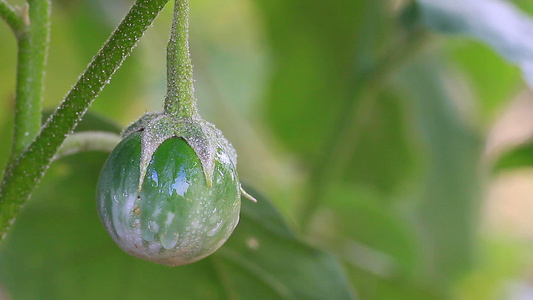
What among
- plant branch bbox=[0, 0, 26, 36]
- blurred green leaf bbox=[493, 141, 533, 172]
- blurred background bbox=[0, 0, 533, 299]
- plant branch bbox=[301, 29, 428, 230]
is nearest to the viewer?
plant branch bbox=[0, 0, 26, 36]

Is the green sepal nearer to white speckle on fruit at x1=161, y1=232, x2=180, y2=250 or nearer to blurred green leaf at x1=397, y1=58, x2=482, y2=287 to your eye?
white speckle on fruit at x1=161, y1=232, x2=180, y2=250

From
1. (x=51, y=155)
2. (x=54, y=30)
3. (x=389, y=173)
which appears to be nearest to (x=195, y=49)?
(x=54, y=30)

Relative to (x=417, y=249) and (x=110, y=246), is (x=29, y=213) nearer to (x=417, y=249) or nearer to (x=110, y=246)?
(x=110, y=246)

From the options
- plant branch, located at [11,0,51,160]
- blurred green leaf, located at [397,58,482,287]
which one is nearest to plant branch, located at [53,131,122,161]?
plant branch, located at [11,0,51,160]

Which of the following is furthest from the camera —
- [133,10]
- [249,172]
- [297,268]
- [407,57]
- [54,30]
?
[249,172]

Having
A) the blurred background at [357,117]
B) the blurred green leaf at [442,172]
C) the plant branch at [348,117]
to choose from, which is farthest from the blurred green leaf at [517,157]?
the blurred green leaf at [442,172]

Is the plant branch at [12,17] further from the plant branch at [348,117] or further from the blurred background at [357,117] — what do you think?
the plant branch at [348,117]

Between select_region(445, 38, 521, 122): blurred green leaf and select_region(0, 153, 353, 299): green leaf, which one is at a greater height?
select_region(445, 38, 521, 122): blurred green leaf
